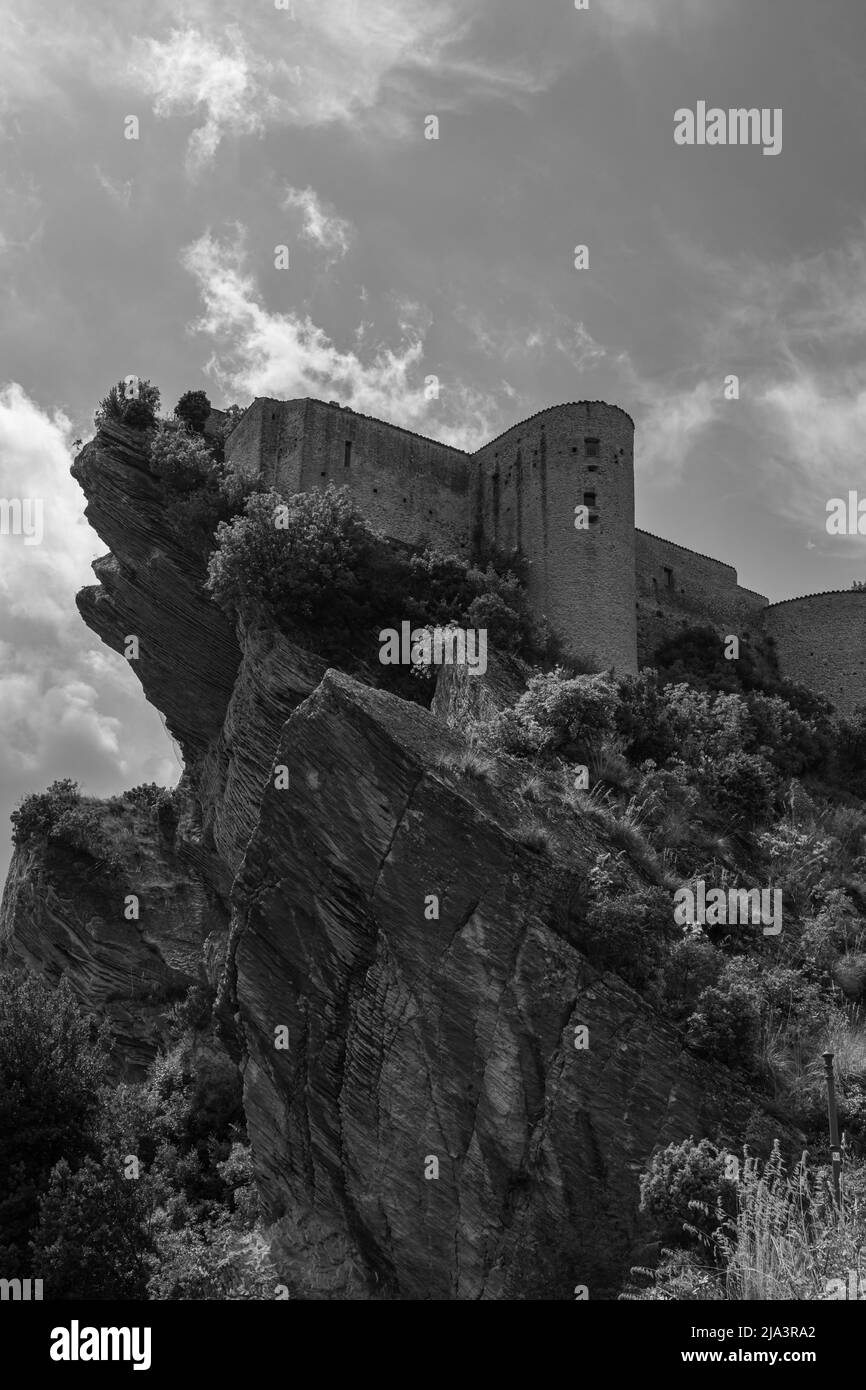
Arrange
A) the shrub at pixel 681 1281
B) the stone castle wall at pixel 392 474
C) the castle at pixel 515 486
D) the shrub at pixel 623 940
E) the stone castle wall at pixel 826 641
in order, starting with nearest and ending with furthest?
the shrub at pixel 681 1281 < the shrub at pixel 623 940 < the castle at pixel 515 486 < the stone castle wall at pixel 392 474 < the stone castle wall at pixel 826 641

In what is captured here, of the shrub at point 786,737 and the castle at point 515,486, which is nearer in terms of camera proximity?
the shrub at point 786,737

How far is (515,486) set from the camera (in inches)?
1475

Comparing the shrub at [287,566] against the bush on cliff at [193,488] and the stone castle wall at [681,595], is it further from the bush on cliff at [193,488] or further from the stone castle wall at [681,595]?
the stone castle wall at [681,595]

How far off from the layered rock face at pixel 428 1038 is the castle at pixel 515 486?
13214 mm

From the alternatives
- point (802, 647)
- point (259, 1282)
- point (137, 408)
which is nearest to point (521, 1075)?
point (259, 1282)

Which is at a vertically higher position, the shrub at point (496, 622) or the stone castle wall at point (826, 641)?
the stone castle wall at point (826, 641)

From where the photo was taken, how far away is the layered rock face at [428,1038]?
58.4ft

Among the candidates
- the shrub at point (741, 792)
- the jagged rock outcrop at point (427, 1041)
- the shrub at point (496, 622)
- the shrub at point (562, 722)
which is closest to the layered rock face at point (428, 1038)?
the jagged rock outcrop at point (427, 1041)

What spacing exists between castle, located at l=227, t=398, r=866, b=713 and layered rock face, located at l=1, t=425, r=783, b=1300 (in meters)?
13.2

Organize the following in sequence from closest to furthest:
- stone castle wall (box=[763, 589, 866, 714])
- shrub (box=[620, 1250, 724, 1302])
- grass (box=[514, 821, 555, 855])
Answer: shrub (box=[620, 1250, 724, 1302]) → grass (box=[514, 821, 555, 855]) → stone castle wall (box=[763, 589, 866, 714])

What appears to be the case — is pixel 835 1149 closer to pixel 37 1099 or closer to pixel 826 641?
pixel 37 1099

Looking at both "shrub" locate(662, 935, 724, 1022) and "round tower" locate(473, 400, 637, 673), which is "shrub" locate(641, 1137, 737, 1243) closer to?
"shrub" locate(662, 935, 724, 1022)

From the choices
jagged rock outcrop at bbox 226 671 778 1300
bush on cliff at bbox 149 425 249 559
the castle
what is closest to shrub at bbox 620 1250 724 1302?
jagged rock outcrop at bbox 226 671 778 1300

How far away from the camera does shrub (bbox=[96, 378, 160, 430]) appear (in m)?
35.7
